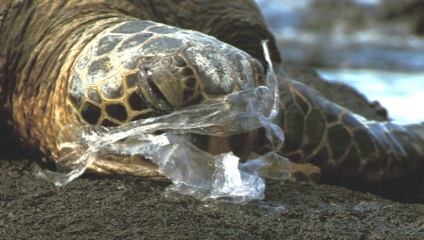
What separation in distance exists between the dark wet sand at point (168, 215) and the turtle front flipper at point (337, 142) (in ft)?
2.79

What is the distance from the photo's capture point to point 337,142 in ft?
14.0

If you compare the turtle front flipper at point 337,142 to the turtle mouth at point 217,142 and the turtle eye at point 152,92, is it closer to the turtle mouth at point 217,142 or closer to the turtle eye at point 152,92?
the turtle mouth at point 217,142

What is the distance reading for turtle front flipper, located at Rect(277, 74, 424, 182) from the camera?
4234 millimetres

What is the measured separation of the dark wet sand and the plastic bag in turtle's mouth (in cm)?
7

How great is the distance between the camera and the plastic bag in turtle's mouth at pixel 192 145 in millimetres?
3045

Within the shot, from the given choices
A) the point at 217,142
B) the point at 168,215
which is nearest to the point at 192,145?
the point at 217,142

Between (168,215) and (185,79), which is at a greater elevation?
(185,79)

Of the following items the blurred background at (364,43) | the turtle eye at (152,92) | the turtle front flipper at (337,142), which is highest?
the turtle eye at (152,92)

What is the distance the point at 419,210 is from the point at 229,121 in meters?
0.76

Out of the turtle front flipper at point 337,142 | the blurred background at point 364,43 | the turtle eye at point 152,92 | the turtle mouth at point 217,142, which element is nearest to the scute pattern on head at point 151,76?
the turtle eye at point 152,92

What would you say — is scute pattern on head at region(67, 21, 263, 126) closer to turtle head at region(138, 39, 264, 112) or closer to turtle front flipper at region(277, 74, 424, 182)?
turtle head at region(138, 39, 264, 112)

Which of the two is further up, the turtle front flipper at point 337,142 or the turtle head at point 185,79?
the turtle head at point 185,79

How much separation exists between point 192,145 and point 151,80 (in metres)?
0.26

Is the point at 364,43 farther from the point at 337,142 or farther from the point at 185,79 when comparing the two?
the point at 185,79
